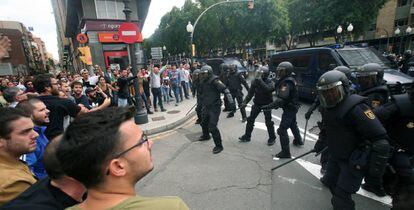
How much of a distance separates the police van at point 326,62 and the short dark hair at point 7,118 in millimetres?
7878

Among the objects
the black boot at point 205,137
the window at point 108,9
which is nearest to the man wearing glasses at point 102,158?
the black boot at point 205,137

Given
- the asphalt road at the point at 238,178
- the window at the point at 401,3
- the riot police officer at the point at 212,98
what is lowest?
the asphalt road at the point at 238,178

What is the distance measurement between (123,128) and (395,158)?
2945 millimetres

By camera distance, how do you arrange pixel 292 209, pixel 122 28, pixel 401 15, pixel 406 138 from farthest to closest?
pixel 401 15, pixel 122 28, pixel 292 209, pixel 406 138

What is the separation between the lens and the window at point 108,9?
18922 millimetres

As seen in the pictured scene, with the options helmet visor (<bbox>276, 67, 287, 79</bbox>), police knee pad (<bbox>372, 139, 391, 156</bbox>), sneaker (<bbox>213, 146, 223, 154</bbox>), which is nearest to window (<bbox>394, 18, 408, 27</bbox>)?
helmet visor (<bbox>276, 67, 287, 79</bbox>)

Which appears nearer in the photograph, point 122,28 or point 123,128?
point 123,128

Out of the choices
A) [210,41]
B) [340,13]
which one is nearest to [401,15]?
[340,13]

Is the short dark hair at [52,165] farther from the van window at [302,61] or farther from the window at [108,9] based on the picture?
the window at [108,9]

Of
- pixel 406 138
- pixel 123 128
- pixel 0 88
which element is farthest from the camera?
pixel 0 88

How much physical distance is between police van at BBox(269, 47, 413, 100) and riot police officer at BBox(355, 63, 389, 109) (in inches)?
150

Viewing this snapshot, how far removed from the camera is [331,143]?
8.87 ft

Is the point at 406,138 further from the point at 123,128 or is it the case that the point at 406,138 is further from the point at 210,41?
the point at 210,41

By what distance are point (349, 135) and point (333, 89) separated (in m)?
0.50
